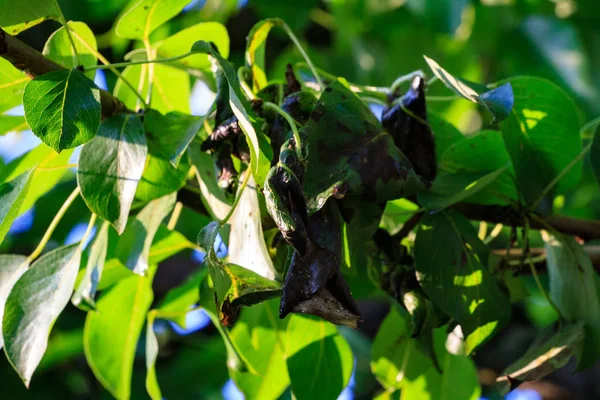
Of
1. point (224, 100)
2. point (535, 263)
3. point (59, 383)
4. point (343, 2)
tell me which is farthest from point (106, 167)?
point (59, 383)

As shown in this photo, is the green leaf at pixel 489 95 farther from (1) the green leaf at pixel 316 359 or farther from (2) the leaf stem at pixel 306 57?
(1) the green leaf at pixel 316 359

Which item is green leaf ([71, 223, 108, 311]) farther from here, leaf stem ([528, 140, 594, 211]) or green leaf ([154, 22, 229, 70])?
leaf stem ([528, 140, 594, 211])

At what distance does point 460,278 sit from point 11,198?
33 cm

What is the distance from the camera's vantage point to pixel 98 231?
2.04ft

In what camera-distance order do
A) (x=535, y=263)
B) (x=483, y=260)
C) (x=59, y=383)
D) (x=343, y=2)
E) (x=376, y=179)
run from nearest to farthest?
(x=376, y=179)
(x=483, y=260)
(x=535, y=263)
(x=343, y=2)
(x=59, y=383)

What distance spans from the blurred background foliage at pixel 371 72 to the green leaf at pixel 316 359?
2.32 feet

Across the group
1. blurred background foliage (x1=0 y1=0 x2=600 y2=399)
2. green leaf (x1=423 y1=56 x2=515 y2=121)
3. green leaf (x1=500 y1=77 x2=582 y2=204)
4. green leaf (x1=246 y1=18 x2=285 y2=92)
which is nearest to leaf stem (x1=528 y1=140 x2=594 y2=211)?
green leaf (x1=500 y1=77 x2=582 y2=204)

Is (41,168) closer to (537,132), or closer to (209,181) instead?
(209,181)

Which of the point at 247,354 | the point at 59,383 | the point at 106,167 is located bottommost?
the point at 59,383

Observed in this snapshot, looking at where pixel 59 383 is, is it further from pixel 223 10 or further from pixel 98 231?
pixel 98 231

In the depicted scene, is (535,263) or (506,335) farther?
(506,335)

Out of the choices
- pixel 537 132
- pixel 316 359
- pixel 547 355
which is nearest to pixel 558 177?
pixel 537 132

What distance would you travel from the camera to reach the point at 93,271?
59 centimetres

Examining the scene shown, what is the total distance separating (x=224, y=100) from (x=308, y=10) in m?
1.21
